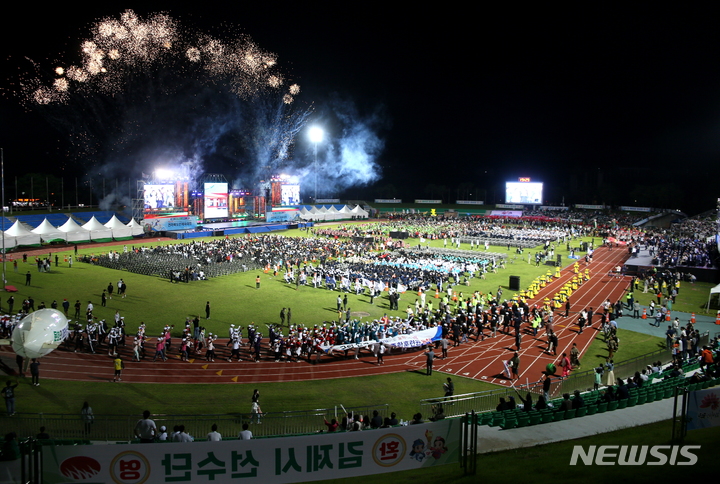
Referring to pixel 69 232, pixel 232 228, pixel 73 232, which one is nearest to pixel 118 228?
pixel 73 232

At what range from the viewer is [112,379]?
56.9 ft

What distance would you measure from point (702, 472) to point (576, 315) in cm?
2053

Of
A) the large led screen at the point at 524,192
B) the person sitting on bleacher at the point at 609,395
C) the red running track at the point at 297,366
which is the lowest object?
the red running track at the point at 297,366

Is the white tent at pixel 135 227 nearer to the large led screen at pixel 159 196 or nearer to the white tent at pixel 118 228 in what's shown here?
the white tent at pixel 118 228

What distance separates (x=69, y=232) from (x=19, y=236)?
16.7ft

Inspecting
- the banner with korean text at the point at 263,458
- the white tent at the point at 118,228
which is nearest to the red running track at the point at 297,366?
the banner with korean text at the point at 263,458

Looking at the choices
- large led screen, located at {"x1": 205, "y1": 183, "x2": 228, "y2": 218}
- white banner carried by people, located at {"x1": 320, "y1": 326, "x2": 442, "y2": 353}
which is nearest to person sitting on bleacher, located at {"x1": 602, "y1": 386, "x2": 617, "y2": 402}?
white banner carried by people, located at {"x1": 320, "y1": 326, "x2": 442, "y2": 353}

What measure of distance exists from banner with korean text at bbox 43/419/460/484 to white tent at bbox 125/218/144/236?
2217 inches

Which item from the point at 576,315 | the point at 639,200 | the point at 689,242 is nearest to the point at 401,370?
the point at 576,315

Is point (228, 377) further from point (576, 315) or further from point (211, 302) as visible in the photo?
point (576, 315)

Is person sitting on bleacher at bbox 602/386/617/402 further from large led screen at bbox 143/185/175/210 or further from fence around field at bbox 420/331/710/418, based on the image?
large led screen at bbox 143/185/175/210

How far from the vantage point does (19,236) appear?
1837 inches

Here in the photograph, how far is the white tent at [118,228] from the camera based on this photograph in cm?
5597

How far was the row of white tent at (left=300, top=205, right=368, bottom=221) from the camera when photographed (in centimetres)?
8736
